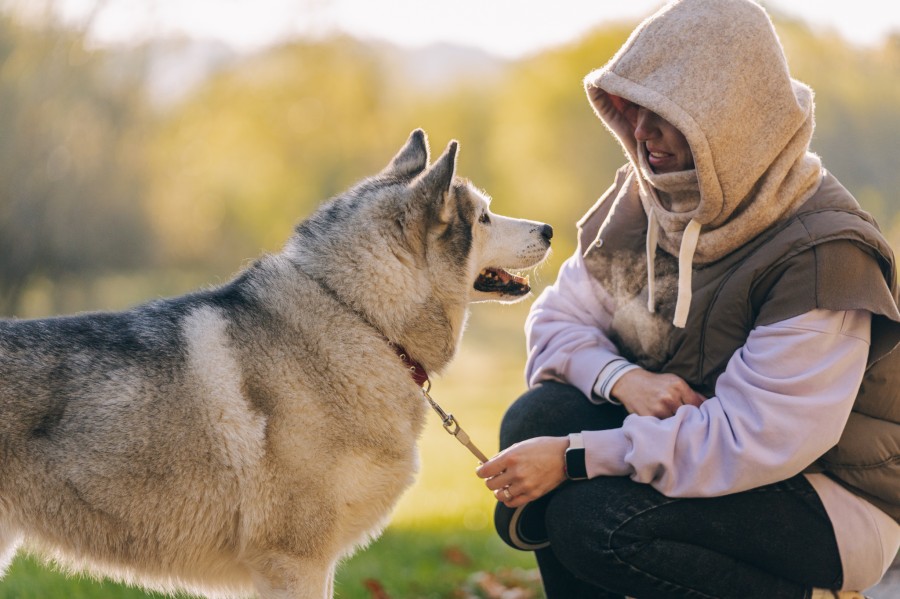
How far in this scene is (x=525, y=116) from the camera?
35656 millimetres

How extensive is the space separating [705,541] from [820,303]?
76 centimetres

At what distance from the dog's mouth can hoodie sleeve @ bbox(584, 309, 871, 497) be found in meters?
0.92

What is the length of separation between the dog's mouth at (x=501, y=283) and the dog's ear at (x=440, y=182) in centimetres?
37

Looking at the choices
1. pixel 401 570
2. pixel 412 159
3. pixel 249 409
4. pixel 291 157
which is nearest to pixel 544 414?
pixel 249 409

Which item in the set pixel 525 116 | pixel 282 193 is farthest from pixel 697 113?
pixel 525 116

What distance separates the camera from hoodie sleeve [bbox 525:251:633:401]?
9.75 ft

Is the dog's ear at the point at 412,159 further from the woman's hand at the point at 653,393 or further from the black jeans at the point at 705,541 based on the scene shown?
the black jeans at the point at 705,541

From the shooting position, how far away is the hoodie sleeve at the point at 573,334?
297 cm

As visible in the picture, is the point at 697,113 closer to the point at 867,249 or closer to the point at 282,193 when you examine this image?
the point at 867,249

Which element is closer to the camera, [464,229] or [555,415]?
[555,415]

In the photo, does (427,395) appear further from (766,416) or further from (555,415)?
(766,416)

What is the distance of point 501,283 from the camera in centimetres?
341

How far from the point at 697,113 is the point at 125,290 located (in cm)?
1832

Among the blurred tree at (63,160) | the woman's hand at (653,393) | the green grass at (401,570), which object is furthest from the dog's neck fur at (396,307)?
the blurred tree at (63,160)
